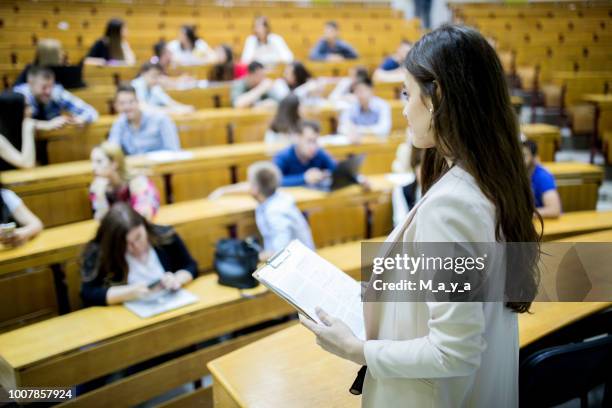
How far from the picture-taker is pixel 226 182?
2811 millimetres

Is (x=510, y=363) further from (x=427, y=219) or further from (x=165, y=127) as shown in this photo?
(x=165, y=127)

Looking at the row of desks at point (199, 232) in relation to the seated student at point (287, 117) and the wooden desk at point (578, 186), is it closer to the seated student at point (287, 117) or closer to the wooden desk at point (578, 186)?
the wooden desk at point (578, 186)

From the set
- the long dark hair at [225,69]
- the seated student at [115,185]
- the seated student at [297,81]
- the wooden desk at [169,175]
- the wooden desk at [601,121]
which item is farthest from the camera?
the long dark hair at [225,69]

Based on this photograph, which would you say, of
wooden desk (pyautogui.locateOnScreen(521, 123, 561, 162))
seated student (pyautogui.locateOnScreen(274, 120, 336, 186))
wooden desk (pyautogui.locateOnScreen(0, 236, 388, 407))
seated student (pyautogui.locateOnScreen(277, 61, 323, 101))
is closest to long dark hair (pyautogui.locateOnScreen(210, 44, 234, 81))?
seated student (pyautogui.locateOnScreen(277, 61, 323, 101))

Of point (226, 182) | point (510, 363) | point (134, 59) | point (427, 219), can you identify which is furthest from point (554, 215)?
point (134, 59)

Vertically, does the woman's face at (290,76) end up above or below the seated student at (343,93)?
above

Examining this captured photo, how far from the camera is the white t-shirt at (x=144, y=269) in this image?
1.82m

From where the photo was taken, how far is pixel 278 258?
0.88 m

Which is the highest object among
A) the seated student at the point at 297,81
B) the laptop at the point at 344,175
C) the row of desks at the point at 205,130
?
the seated student at the point at 297,81

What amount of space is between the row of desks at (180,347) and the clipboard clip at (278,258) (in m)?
0.36

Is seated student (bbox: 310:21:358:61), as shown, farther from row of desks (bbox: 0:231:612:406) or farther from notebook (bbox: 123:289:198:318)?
notebook (bbox: 123:289:198:318)

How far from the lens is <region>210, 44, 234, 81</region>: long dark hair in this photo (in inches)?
165

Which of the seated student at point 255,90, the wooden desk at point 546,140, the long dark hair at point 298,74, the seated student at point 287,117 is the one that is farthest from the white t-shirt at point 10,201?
the wooden desk at point 546,140

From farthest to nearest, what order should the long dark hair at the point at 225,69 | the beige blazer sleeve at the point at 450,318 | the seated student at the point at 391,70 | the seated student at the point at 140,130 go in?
the seated student at the point at 391,70 → the long dark hair at the point at 225,69 → the seated student at the point at 140,130 → the beige blazer sleeve at the point at 450,318
